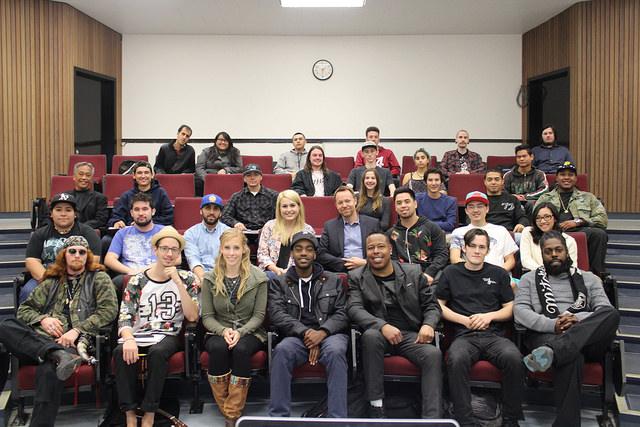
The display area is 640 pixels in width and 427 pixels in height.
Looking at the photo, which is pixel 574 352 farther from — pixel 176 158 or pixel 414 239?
pixel 176 158

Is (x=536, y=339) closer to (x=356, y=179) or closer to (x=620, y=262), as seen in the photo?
(x=620, y=262)

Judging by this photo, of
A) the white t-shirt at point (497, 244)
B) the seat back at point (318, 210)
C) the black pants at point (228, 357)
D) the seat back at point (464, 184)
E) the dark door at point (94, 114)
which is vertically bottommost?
the black pants at point (228, 357)

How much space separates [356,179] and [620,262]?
93.4 inches

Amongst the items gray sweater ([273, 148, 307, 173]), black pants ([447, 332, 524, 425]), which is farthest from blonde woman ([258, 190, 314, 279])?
gray sweater ([273, 148, 307, 173])

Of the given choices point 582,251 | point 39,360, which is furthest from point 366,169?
point 39,360

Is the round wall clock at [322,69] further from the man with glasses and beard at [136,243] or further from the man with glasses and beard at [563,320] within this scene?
the man with glasses and beard at [563,320]

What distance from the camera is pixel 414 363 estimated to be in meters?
3.29

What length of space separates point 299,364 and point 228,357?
385 millimetres

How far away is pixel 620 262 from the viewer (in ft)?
16.2

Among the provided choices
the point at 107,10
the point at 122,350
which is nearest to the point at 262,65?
the point at 107,10

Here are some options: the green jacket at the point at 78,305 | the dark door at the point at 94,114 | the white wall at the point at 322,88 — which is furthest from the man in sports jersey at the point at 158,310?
the white wall at the point at 322,88

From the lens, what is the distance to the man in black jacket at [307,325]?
10.5ft

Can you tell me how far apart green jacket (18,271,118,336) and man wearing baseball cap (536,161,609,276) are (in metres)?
3.10

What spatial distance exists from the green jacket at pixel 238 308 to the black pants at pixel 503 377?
3.48 feet
